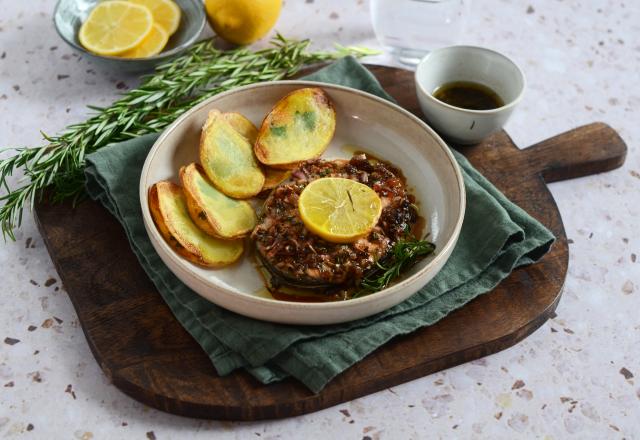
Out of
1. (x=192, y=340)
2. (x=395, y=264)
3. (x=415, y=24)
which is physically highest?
(x=415, y=24)

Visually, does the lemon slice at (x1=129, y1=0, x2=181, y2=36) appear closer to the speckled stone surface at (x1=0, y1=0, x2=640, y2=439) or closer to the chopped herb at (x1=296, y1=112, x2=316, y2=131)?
the speckled stone surface at (x1=0, y1=0, x2=640, y2=439)

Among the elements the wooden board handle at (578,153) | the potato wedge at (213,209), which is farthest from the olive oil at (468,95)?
the potato wedge at (213,209)

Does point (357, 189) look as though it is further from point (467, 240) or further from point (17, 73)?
point (17, 73)

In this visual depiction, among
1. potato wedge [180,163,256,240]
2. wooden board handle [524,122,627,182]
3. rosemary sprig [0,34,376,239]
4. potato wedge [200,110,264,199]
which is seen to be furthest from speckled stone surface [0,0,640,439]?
potato wedge [200,110,264,199]

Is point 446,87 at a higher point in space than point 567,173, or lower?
higher

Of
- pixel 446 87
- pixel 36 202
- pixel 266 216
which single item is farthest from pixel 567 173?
pixel 36 202

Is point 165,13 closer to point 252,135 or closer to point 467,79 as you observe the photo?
point 252,135

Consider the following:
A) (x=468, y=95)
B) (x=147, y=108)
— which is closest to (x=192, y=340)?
(x=147, y=108)
